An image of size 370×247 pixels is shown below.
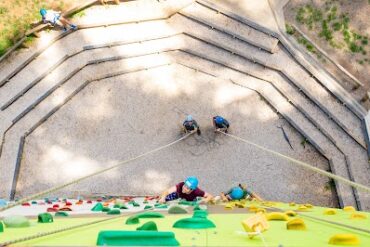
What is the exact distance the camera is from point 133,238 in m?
2.51

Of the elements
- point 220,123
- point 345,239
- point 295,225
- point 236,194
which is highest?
point 220,123

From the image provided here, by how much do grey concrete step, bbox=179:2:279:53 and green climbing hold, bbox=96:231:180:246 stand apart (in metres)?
9.05

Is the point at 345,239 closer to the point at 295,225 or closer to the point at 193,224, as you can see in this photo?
the point at 295,225

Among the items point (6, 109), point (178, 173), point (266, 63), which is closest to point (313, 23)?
point (266, 63)

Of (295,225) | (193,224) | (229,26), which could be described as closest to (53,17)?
(229,26)

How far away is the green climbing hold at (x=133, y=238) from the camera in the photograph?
8.17 ft

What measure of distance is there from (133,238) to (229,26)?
30.8ft

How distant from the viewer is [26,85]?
1083cm

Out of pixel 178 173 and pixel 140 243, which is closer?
pixel 140 243

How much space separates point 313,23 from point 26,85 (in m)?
7.50

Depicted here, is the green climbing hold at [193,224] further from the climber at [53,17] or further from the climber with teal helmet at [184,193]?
the climber at [53,17]

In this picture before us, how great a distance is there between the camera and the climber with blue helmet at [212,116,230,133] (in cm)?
1055

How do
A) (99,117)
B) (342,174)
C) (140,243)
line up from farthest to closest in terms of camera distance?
(99,117)
(342,174)
(140,243)

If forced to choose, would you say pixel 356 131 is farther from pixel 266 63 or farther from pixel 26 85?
pixel 26 85
